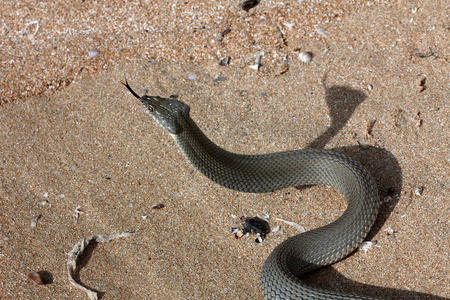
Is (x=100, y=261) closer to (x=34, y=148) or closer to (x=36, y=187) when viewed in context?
(x=36, y=187)

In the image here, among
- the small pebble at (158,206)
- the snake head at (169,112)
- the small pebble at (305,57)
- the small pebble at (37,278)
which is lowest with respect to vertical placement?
the small pebble at (37,278)

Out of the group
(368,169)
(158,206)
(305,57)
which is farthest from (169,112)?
(305,57)

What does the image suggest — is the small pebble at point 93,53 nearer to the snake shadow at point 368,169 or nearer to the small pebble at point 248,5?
the small pebble at point 248,5

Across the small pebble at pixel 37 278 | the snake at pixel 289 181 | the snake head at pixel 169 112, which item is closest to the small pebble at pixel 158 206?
the snake at pixel 289 181

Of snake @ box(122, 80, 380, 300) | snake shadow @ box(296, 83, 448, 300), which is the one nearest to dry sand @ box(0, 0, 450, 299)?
snake shadow @ box(296, 83, 448, 300)

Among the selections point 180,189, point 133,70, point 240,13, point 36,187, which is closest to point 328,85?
point 240,13

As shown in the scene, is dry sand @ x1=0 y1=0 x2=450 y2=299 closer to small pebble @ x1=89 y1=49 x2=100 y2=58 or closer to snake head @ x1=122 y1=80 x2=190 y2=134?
small pebble @ x1=89 y1=49 x2=100 y2=58
